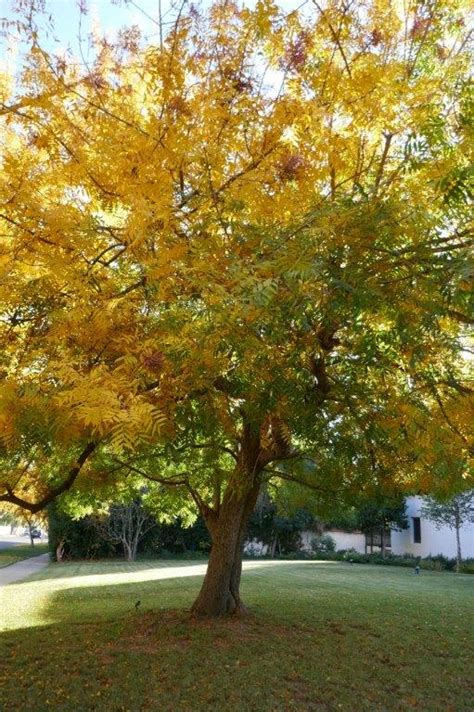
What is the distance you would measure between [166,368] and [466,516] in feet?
97.5

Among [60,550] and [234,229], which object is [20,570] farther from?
[234,229]

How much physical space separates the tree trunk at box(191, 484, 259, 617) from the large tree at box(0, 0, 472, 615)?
5811 millimetres

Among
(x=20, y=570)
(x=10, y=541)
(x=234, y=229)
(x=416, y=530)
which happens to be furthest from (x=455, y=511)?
(x=10, y=541)

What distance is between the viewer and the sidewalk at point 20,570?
24016mm

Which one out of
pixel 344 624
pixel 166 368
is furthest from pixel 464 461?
pixel 344 624

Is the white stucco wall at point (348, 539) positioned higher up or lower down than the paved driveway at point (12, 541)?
higher up

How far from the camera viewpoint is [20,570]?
2831 centimetres

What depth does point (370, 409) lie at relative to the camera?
20.7ft

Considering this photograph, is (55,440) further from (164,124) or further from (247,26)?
(247,26)

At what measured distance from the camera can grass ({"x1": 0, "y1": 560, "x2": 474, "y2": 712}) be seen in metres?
7.42

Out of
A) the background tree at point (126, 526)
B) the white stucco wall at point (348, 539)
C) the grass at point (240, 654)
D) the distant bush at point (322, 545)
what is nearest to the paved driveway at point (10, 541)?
the background tree at point (126, 526)

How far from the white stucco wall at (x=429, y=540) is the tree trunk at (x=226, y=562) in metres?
23.8

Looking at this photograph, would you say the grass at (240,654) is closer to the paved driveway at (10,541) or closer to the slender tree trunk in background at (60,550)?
the slender tree trunk in background at (60,550)

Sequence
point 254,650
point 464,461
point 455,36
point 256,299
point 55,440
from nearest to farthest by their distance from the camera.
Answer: point 256,299 < point 55,440 < point 455,36 < point 464,461 < point 254,650
